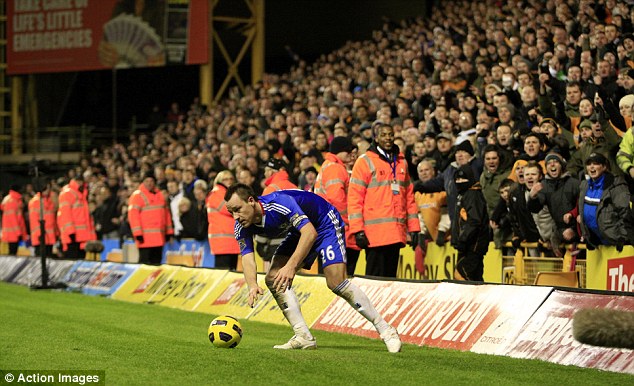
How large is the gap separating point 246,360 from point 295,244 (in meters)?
1.78

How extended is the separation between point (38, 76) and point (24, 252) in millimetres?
14595

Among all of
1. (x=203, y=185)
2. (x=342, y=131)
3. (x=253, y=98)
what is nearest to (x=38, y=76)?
(x=253, y=98)

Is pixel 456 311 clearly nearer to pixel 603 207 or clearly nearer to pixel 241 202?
pixel 603 207

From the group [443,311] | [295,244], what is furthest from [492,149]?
[295,244]

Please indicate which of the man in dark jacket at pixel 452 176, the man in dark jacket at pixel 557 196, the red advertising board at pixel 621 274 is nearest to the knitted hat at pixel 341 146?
the man in dark jacket at pixel 452 176

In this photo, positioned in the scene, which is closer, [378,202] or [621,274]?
[621,274]

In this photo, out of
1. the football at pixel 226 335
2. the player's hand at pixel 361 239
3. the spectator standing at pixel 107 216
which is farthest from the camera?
the spectator standing at pixel 107 216

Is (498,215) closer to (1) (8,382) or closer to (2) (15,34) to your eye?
(1) (8,382)

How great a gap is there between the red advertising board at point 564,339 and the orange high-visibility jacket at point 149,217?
13997mm

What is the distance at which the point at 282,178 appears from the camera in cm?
1781

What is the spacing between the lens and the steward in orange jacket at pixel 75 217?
28.6 metres

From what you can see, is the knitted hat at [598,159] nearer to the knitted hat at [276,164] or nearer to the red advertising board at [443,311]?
the red advertising board at [443,311]

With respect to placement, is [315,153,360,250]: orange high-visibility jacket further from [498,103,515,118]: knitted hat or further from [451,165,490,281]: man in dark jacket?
[498,103,515,118]: knitted hat

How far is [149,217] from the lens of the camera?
23.3 meters
